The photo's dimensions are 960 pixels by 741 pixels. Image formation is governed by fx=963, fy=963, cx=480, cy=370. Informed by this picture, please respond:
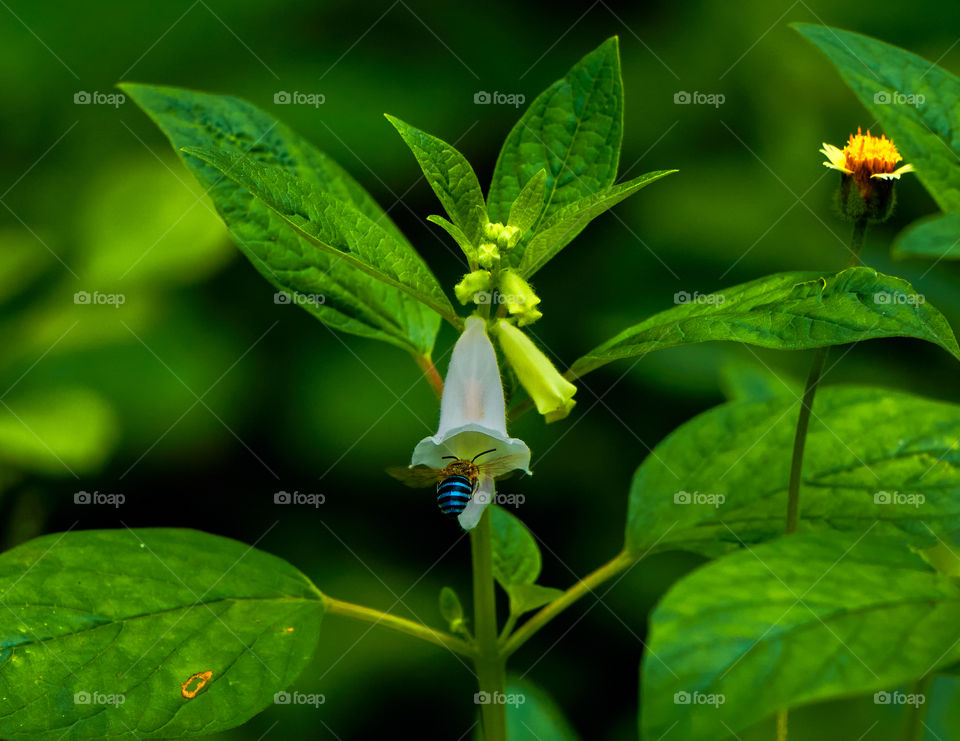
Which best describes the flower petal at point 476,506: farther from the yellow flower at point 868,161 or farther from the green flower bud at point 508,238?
the yellow flower at point 868,161

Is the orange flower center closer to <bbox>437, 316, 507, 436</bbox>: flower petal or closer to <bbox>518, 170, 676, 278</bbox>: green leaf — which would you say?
<bbox>518, 170, 676, 278</bbox>: green leaf

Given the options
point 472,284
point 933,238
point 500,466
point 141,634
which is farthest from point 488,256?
point 933,238

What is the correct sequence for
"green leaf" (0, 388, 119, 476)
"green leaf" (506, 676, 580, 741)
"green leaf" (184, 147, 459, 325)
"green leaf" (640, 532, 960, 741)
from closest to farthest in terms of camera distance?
"green leaf" (640, 532, 960, 741)
"green leaf" (184, 147, 459, 325)
"green leaf" (506, 676, 580, 741)
"green leaf" (0, 388, 119, 476)

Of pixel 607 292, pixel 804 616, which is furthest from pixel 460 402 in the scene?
pixel 607 292

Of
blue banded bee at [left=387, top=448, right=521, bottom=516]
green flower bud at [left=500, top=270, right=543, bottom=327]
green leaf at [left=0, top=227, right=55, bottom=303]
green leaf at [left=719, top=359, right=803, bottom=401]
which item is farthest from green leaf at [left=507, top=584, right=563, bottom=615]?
green leaf at [left=0, top=227, right=55, bottom=303]

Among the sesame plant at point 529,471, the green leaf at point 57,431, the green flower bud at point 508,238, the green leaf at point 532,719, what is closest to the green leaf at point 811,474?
the sesame plant at point 529,471
